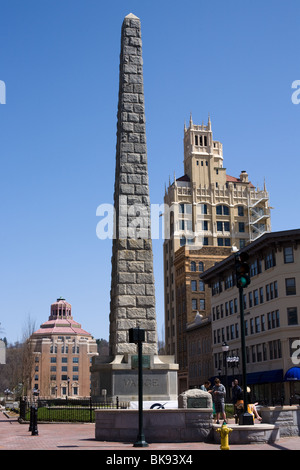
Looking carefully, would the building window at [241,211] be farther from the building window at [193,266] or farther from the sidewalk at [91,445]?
the sidewalk at [91,445]

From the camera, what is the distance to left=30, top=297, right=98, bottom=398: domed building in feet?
500

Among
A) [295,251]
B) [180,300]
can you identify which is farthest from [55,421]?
[180,300]

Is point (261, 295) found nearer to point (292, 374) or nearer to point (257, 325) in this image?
point (257, 325)

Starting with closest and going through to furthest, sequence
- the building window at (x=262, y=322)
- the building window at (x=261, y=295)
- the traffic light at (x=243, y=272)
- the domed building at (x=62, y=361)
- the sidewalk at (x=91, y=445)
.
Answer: the sidewalk at (x=91, y=445)
the traffic light at (x=243, y=272)
the building window at (x=262, y=322)
the building window at (x=261, y=295)
the domed building at (x=62, y=361)

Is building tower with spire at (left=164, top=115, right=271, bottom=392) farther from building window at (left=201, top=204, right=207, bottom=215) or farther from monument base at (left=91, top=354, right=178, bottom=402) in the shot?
monument base at (left=91, top=354, right=178, bottom=402)

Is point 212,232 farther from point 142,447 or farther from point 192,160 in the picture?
point 142,447

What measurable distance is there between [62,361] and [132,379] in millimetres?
137674

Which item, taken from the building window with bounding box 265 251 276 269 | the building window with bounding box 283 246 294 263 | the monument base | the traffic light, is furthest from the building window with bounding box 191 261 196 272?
the traffic light

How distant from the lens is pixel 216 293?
76000 millimetres

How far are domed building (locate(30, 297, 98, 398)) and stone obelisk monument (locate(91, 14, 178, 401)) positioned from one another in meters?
130

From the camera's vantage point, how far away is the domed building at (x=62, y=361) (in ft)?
500

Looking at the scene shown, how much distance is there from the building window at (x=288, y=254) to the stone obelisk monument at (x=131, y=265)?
33.7 m

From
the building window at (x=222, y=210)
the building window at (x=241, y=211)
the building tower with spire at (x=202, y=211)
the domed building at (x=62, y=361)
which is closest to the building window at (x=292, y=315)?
the building tower with spire at (x=202, y=211)

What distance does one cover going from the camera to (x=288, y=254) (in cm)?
5672
